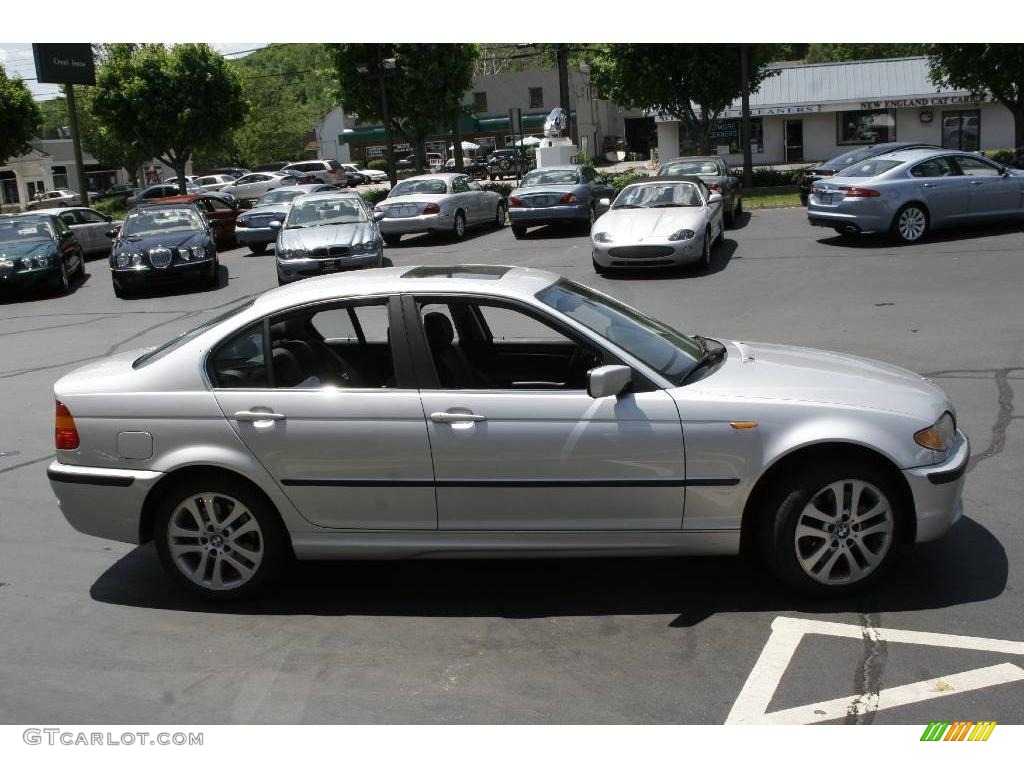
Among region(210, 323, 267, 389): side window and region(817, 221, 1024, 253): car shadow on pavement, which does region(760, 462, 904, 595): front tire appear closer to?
region(210, 323, 267, 389): side window

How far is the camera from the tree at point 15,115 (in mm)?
44656

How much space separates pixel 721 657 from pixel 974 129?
2018 inches

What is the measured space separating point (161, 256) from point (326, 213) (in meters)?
2.97

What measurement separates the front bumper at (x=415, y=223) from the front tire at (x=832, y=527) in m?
19.4

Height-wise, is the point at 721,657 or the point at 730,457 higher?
the point at 730,457

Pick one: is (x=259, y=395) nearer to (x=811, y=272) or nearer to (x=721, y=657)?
(x=721, y=657)

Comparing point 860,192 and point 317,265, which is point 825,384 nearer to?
point 317,265

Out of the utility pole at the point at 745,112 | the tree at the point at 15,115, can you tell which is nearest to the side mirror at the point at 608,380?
the utility pole at the point at 745,112

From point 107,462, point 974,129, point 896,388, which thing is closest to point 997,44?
point 974,129

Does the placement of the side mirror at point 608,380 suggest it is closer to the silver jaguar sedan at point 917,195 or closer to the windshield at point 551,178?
the silver jaguar sedan at point 917,195

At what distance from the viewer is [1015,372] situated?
364 inches

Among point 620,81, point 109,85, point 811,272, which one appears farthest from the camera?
point 109,85

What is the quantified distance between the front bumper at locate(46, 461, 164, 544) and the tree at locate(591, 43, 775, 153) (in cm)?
3038

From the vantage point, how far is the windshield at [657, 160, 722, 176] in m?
23.6
